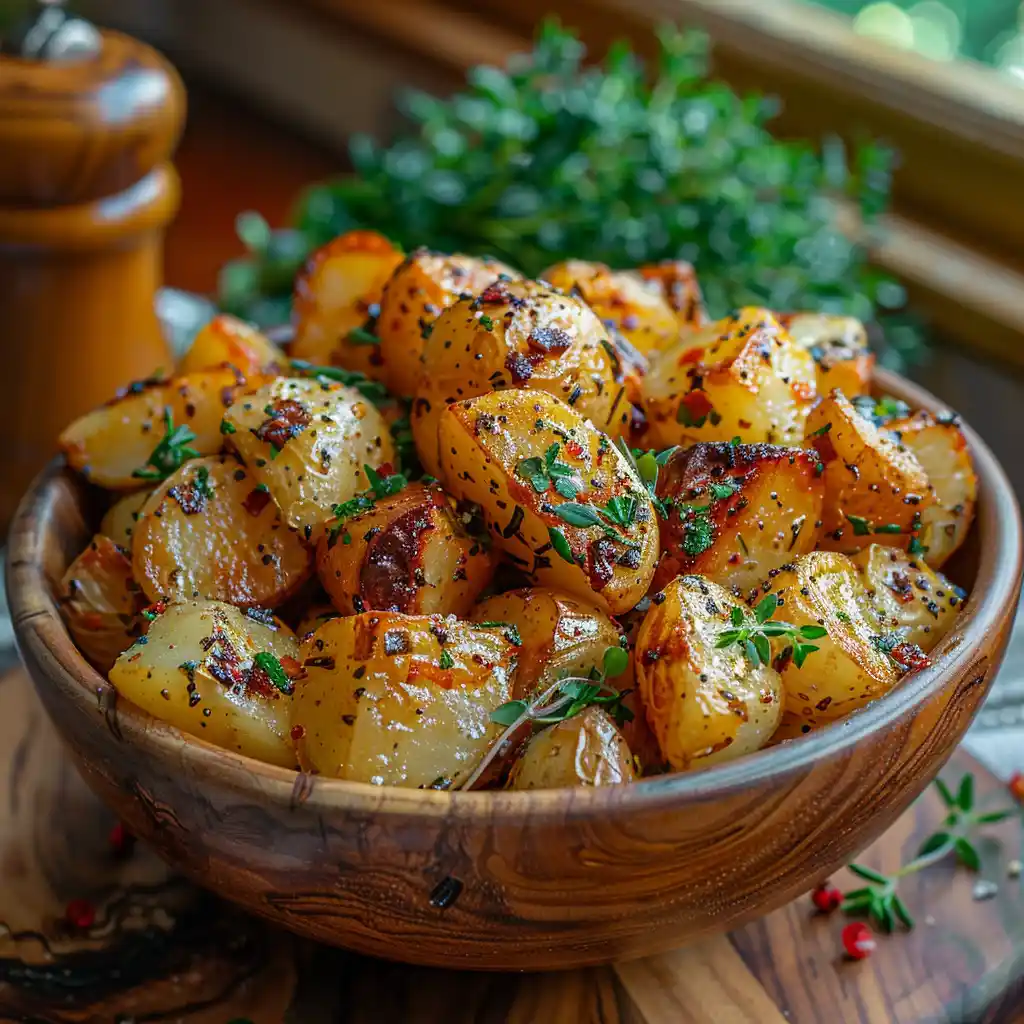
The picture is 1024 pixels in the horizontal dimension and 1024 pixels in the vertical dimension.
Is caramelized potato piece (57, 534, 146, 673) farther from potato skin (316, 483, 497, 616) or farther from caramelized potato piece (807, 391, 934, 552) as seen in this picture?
caramelized potato piece (807, 391, 934, 552)

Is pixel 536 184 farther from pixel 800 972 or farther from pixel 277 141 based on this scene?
pixel 277 141

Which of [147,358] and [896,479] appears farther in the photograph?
[147,358]

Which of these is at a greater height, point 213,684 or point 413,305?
point 413,305

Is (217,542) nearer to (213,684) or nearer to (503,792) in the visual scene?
(213,684)

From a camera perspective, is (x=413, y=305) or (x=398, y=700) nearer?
(x=398, y=700)

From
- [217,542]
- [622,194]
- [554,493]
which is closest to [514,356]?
[554,493]

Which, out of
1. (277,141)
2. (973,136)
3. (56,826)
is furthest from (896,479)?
(277,141)

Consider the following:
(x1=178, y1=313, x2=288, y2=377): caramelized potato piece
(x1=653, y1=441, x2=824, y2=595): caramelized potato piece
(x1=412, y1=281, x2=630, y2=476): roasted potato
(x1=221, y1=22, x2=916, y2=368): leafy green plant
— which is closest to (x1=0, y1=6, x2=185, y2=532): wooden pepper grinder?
(x1=221, y1=22, x2=916, y2=368): leafy green plant
